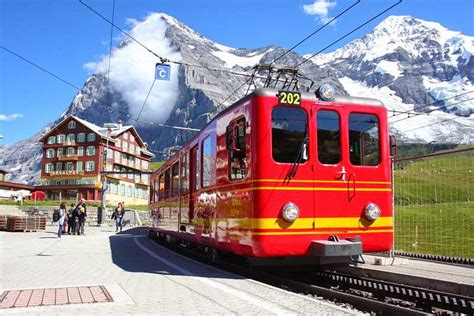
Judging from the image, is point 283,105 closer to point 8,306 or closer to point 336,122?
point 336,122

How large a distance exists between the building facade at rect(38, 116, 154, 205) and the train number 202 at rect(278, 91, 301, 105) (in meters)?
79.1

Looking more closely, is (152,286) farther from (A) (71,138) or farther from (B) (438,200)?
(A) (71,138)

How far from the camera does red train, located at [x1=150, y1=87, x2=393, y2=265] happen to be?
8.00 metres

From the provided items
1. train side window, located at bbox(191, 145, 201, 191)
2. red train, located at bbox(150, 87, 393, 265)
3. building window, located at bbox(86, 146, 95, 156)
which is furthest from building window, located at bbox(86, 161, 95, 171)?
red train, located at bbox(150, 87, 393, 265)

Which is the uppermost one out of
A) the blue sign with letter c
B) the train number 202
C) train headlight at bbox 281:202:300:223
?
the blue sign with letter c

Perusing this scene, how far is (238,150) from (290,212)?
1404mm

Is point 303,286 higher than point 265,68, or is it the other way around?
point 265,68

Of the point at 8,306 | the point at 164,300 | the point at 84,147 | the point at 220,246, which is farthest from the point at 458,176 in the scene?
the point at 84,147

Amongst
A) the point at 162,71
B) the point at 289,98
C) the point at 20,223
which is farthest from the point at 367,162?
the point at 20,223

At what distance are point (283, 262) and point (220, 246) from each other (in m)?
1.60

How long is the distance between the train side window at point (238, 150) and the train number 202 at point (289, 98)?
29.3 inches

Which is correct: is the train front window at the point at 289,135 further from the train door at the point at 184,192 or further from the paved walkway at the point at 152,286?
the train door at the point at 184,192

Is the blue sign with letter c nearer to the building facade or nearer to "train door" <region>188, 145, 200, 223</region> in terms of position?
"train door" <region>188, 145, 200, 223</region>

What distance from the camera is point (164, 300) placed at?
6691 mm
